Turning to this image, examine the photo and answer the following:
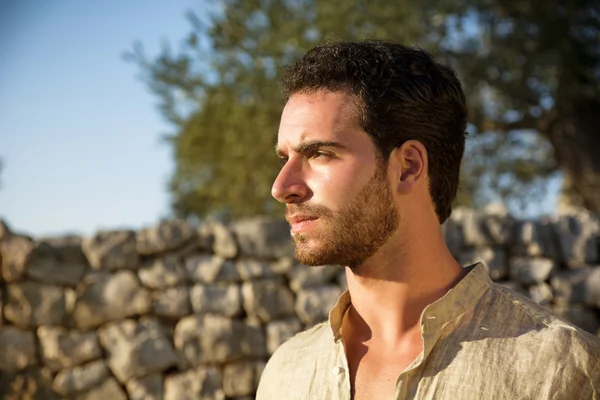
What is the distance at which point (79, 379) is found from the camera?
5.73m

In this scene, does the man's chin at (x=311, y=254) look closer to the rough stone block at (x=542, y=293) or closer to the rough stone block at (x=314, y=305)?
the rough stone block at (x=314, y=305)

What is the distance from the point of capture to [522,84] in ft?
32.2

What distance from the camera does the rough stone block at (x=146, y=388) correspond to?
18.7ft

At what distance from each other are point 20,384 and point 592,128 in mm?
8248

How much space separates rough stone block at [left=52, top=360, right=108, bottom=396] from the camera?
18.7 feet

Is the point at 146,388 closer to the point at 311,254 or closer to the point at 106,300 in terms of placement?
the point at 106,300

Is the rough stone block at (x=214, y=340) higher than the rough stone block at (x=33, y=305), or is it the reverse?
the rough stone block at (x=33, y=305)

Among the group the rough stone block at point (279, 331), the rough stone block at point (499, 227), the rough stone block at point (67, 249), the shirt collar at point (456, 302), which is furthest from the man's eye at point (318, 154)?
the rough stone block at point (499, 227)

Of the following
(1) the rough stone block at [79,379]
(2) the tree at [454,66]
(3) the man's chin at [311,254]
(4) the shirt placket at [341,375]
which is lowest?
(1) the rough stone block at [79,379]

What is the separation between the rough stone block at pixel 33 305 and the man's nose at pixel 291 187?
4.27 meters

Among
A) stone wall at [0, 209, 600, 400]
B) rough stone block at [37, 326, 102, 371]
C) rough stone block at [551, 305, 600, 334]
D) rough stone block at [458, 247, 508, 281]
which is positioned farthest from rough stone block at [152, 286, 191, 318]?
rough stone block at [551, 305, 600, 334]

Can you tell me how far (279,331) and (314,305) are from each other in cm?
36

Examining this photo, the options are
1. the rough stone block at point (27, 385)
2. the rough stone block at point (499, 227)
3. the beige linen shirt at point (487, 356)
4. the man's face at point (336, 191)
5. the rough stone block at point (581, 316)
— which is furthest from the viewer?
the rough stone block at point (499, 227)

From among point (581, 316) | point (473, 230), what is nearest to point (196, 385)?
point (473, 230)
